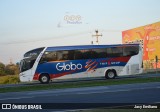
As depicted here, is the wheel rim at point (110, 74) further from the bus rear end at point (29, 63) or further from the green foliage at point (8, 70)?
the green foliage at point (8, 70)

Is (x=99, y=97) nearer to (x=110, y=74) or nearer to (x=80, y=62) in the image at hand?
(x=80, y=62)

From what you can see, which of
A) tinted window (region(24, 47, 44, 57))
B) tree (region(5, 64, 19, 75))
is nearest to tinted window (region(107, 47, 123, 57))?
tinted window (region(24, 47, 44, 57))

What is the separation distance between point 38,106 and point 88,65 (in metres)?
21.5

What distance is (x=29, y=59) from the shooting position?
1187 inches

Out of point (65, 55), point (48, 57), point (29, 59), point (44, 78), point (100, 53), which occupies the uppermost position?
point (100, 53)

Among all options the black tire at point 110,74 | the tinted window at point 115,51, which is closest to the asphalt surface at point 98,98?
the black tire at point 110,74

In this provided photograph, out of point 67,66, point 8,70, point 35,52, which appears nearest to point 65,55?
point 67,66

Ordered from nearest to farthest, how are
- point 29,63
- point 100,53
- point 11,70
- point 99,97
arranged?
point 99,97 → point 29,63 → point 100,53 → point 11,70

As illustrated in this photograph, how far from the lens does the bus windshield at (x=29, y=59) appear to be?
2964cm

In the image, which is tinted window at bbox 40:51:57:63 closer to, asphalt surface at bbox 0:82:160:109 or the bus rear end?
the bus rear end

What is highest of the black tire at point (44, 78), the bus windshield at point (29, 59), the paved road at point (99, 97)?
the bus windshield at point (29, 59)

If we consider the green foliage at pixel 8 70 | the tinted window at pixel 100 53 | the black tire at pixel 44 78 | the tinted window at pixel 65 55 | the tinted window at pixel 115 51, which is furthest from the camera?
the green foliage at pixel 8 70

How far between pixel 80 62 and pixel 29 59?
4.48m

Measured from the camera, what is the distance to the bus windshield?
2964 cm
